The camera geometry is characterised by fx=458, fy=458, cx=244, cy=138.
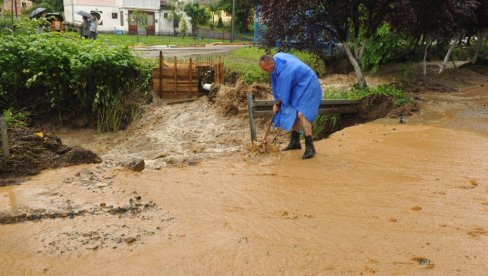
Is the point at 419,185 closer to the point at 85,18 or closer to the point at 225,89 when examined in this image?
the point at 225,89

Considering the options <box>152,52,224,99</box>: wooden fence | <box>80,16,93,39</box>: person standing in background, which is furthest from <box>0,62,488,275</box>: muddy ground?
<box>80,16,93,39</box>: person standing in background

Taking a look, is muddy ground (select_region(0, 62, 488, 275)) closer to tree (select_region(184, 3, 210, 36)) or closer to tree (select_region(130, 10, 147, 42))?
tree (select_region(184, 3, 210, 36))

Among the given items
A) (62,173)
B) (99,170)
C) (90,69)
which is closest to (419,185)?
(99,170)

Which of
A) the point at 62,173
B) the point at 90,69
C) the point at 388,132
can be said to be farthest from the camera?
the point at 90,69

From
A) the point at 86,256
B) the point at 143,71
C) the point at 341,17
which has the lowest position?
the point at 86,256

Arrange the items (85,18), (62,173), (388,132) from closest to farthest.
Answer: (62,173) < (388,132) < (85,18)

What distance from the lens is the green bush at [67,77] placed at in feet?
30.0

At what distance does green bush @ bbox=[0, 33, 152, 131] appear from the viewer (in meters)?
9.16

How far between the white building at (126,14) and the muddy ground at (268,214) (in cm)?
4093

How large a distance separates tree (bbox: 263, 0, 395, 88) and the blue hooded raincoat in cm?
361

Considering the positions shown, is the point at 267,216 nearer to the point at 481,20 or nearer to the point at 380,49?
the point at 380,49

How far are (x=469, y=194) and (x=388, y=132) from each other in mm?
2872

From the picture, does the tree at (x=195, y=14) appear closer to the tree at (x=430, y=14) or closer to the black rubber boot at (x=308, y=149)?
the tree at (x=430, y=14)

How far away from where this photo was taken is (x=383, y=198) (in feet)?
15.6
